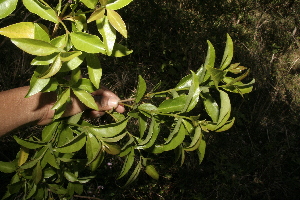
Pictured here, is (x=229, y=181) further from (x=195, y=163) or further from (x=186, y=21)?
(x=186, y=21)

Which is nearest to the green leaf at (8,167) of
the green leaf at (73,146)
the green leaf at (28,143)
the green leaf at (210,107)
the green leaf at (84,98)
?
the green leaf at (28,143)

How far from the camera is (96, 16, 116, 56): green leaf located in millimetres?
699

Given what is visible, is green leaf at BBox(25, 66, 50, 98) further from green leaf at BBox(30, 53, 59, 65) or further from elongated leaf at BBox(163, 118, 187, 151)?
elongated leaf at BBox(163, 118, 187, 151)

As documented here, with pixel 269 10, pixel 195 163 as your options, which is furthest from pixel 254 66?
pixel 195 163

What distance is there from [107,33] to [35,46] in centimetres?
17

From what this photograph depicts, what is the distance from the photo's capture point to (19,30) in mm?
661

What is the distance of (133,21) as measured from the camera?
12.1ft

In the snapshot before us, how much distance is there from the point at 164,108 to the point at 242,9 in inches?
177

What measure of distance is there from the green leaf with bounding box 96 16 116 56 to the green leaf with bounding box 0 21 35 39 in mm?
160

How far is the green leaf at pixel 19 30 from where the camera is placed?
2.11 ft

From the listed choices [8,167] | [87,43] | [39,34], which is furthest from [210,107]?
[8,167]

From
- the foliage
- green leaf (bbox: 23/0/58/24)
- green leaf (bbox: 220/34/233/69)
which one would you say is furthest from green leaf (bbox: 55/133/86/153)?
green leaf (bbox: 220/34/233/69)

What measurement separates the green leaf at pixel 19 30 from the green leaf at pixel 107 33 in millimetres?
160

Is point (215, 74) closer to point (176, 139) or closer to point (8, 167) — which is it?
Answer: point (176, 139)
